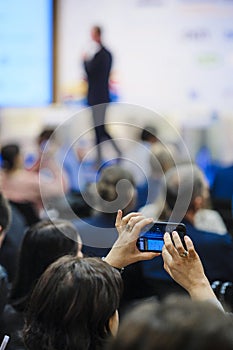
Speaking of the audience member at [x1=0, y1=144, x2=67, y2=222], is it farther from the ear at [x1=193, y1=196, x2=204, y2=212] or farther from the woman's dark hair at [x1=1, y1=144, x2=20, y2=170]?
the ear at [x1=193, y1=196, x2=204, y2=212]

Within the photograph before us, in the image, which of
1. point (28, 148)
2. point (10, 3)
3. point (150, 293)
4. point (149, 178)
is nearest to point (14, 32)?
point (10, 3)

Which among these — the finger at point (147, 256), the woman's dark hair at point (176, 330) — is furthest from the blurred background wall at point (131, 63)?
the woman's dark hair at point (176, 330)

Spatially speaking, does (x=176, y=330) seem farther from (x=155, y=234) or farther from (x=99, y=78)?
(x=99, y=78)

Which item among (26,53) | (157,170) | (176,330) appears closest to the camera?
(176,330)

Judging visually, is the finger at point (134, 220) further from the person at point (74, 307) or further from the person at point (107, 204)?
the person at point (107, 204)

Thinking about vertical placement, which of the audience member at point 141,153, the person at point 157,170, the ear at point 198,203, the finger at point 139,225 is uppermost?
the finger at point 139,225

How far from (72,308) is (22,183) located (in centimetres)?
243

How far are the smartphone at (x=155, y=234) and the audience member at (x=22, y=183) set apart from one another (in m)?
1.82

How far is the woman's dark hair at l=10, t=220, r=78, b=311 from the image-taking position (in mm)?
2068

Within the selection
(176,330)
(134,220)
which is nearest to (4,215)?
(134,220)

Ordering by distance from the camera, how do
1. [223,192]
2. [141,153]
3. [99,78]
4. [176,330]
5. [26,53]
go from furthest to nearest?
[26,53]
[99,78]
[141,153]
[223,192]
[176,330]

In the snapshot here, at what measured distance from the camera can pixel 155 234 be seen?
1494 millimetres

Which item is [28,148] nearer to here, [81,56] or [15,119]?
[15,119]

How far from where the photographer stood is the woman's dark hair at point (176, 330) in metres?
0.72
